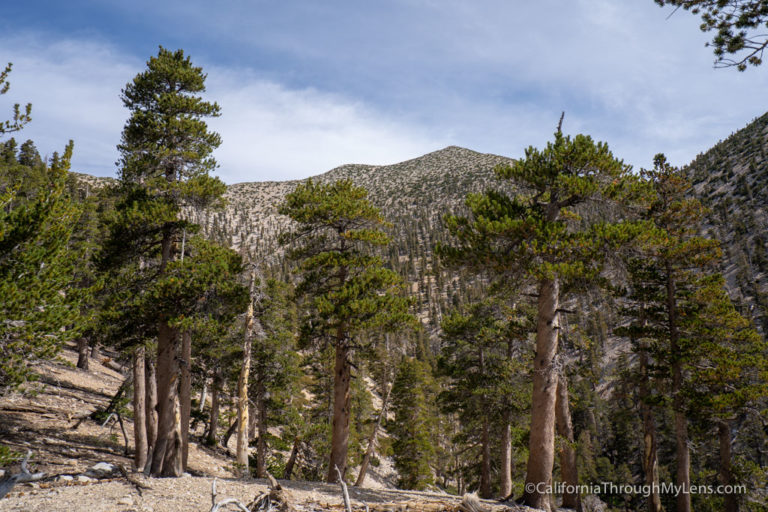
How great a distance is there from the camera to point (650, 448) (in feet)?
44.2

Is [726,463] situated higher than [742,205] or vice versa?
[742,205]

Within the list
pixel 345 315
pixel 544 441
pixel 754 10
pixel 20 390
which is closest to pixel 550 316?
pixel 544 441

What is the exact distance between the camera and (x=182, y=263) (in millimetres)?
10984

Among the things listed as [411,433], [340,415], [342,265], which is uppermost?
[342,265]

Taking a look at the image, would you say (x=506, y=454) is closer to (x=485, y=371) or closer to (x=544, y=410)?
(x=485, y=371)

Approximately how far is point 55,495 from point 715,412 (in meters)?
18.1

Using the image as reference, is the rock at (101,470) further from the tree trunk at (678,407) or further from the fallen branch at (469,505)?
the tree trunk at (678,407)

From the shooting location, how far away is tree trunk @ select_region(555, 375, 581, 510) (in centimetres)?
1271

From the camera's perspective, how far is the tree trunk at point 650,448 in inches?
506

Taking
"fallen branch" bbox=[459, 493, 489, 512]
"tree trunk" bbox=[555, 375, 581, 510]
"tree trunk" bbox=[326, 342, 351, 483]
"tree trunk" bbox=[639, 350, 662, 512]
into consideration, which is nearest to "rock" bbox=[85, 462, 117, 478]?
"tree trunk" bbox=[326, 342, 351, 483]

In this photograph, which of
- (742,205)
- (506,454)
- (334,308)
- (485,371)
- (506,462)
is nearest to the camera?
(334,308)

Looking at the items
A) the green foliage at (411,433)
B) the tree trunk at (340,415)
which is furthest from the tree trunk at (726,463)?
the green foliage at (411,433)

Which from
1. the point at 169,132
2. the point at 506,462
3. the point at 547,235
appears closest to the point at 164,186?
the point at 169,132

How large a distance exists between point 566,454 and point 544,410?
3.85 metres
